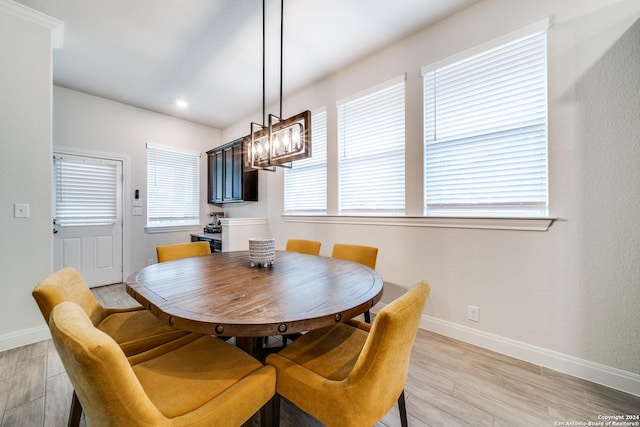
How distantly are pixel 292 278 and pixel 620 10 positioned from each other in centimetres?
272

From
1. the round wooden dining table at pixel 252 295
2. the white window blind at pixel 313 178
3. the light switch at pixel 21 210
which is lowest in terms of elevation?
the round wooden dining table at pixel 252 295

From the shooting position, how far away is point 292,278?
1534 mm

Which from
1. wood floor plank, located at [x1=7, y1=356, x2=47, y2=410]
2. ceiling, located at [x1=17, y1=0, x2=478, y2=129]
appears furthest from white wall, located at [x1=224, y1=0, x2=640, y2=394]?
wood floor plank, located at [x1=7, y1=356, x2=47, y2=410]

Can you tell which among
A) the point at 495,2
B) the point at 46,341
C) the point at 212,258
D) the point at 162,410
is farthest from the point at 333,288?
the point at 46,341

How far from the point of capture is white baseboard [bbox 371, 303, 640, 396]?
1.55 metres

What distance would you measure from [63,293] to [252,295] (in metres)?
0.90

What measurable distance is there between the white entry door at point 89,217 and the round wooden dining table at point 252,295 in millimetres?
2840

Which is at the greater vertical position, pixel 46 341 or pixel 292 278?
pixel 292 278

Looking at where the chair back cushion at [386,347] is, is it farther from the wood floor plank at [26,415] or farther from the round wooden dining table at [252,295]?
the wood floor plank at [26,415]

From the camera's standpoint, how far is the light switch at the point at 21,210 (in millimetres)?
2156

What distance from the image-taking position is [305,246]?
264cm

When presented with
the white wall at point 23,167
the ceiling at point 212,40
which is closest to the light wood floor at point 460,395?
the white wall at point 23,167

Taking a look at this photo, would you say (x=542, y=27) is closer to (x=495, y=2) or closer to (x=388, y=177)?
(x=495, y=2)

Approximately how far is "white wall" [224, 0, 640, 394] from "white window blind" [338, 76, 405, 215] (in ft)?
1.91
